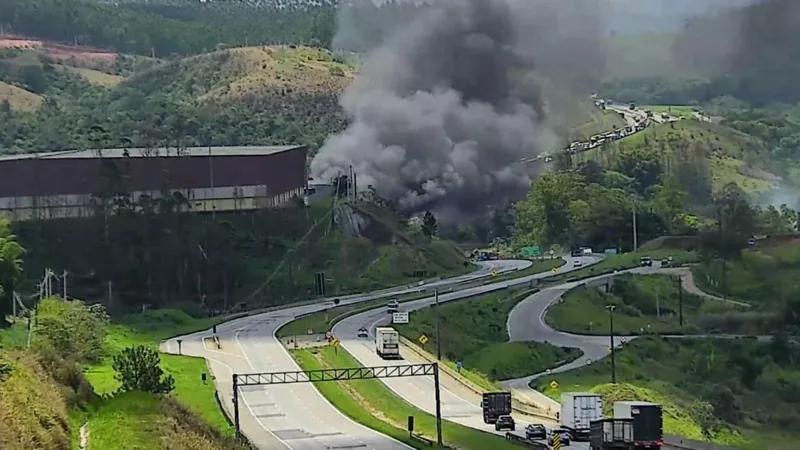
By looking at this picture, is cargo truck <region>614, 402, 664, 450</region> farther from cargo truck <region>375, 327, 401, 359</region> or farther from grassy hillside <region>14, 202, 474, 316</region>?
grassy hillside <region>14, 202, 474, 316</region>

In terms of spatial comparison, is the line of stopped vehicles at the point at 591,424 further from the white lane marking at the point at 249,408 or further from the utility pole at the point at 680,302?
the utility pole at the point at 680,302

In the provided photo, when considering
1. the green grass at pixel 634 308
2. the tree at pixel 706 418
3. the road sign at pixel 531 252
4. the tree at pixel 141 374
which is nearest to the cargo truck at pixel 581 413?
the tree at pixel 706 418

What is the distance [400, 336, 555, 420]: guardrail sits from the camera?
71062 mm

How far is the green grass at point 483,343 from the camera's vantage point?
9100 centimetres

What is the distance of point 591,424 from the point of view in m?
60.0

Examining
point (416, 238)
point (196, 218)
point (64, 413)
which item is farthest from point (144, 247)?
point (64, 413)

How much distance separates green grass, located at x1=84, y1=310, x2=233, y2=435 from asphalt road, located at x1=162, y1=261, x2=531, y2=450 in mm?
1012

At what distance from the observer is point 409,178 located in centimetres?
15900

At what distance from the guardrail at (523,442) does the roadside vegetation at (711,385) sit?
29.1 feet

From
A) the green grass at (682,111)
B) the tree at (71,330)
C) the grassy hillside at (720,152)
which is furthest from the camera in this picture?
the green grass at (682,111)

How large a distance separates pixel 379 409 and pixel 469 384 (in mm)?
9499

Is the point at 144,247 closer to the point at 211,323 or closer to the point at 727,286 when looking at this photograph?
the point at 211,323

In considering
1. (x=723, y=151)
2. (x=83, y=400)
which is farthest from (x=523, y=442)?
(x=723, y=151)

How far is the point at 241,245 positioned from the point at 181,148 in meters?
21.7
